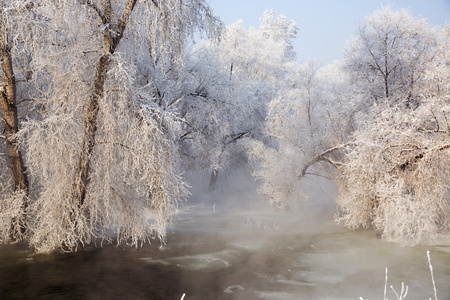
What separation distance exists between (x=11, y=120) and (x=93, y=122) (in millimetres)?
2521

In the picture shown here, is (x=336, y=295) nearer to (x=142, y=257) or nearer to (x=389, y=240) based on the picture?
(x=142, y=257)

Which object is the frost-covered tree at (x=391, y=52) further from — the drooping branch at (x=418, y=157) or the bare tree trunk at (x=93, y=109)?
the bare tree trunk at (x=93, y=109)

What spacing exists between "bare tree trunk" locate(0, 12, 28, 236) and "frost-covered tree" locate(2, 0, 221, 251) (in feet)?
3.37

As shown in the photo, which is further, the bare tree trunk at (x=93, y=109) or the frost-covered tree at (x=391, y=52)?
the frost-covered tree at (x=391, y=52)

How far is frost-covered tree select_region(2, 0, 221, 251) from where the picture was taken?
8.43m

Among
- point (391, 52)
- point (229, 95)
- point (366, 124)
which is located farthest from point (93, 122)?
point (391, 52)

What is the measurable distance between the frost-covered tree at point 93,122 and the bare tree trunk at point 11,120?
40.4 inches

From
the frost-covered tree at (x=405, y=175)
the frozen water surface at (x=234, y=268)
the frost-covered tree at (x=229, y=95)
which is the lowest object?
the frozen water surface at (x=234, y=268)

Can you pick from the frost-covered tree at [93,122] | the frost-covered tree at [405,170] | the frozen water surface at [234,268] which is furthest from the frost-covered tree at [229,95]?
the frost-covered tree at [405,170]

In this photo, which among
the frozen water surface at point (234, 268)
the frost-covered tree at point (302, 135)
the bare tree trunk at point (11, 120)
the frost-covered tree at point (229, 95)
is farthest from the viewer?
the frost-covered tree at point (302, 135)

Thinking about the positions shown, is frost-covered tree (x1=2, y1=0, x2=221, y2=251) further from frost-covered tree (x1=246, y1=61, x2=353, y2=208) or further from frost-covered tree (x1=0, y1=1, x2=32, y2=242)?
frost-covered tree (x1=246, y1=61, x2=353, y2=208)

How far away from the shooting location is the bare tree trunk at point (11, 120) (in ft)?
31.0

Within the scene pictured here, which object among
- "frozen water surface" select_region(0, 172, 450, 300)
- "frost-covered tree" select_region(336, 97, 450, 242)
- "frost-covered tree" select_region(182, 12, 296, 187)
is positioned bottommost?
"frozen water surface" select_region(0, 172, 450, 300)

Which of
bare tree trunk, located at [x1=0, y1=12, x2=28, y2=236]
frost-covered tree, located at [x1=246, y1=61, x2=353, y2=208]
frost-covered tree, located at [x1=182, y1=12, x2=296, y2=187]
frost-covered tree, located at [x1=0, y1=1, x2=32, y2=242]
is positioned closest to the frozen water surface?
frost-covered tree, located at [x1=0, y1=1, x2=32, y2=242]
